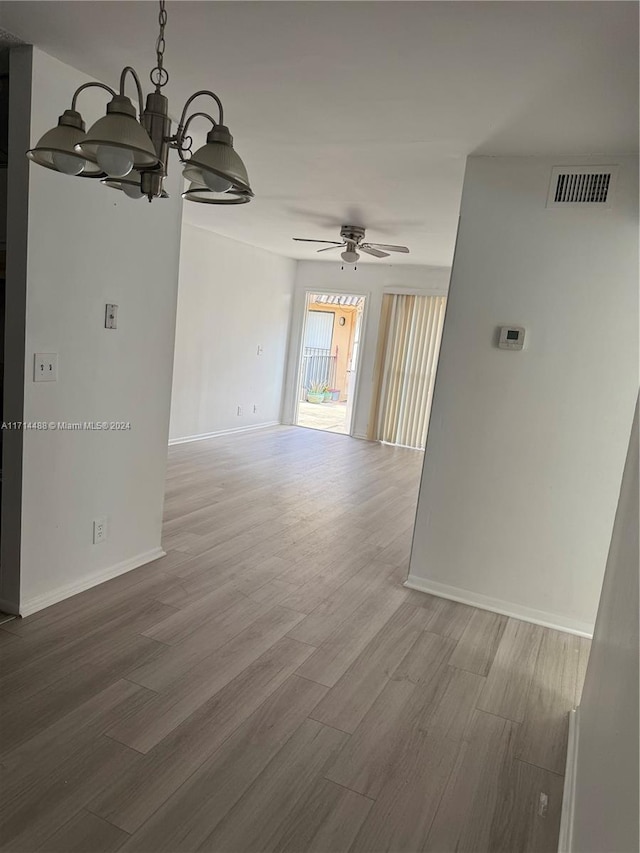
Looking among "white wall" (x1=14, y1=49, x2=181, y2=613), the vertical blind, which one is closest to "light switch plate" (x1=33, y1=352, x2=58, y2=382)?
"white wall" (x1=14, y1=49, x2=181, y2=613)

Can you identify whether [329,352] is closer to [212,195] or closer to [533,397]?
[533,397]

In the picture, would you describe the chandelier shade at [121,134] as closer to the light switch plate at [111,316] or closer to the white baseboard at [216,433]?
the light switch plate at [111,316]

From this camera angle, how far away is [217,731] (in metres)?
2.02

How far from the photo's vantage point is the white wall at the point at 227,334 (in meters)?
6.47

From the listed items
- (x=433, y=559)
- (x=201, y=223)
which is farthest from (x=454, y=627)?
(x=201, y=223)

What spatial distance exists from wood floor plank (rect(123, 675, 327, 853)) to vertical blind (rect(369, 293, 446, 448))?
5752 mm

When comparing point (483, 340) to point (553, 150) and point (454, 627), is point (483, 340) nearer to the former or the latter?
point (553, 150)

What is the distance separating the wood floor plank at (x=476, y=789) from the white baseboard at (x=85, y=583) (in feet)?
6.32

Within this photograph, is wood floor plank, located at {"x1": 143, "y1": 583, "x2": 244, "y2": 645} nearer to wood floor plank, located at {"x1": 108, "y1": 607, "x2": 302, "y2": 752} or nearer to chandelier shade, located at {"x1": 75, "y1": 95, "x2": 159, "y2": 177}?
wood floor plank, located at {"x1": 108, "y1": 607, "x2": 302, "y2": 752}

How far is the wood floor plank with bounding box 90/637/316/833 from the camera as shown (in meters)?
1.67

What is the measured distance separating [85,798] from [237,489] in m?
3.42

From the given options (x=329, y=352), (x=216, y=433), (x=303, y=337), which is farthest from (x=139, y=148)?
(x=329, y=352)

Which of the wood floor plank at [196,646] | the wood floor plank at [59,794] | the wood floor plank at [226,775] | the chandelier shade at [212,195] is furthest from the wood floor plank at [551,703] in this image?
the chandelier shade at [212,195]

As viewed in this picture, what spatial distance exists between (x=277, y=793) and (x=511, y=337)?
2334mm
